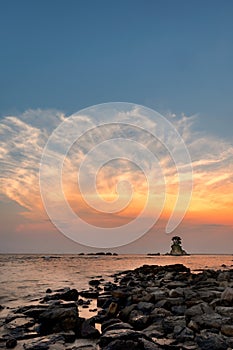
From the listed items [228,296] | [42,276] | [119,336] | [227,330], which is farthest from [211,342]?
[42,276]

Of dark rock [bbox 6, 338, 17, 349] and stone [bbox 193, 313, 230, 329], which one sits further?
stone [bbox 193, 313, 230, 329]

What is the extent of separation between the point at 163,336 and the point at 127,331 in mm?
1253

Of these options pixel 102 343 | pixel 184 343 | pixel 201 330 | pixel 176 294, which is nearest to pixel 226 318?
pixel 201 330

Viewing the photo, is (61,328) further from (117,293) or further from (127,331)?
(117,293)

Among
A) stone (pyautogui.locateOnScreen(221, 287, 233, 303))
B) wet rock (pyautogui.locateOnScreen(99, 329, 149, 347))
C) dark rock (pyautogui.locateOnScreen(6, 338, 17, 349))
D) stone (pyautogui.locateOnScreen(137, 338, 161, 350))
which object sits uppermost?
stone (pyautogui.locateOnScreen(221, 287, 233, 303))

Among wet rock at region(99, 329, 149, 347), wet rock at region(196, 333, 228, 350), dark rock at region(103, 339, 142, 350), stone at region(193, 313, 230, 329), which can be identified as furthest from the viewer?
stone at region(193, 313, 230, 329)

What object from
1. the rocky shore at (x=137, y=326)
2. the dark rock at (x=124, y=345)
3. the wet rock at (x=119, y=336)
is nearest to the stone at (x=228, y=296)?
the rocky shore at (x=137, y=326)

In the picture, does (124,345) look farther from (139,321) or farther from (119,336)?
(139,321)

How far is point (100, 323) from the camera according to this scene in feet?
42.2

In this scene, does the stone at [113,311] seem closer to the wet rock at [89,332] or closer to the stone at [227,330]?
the wet rock at [89,332]

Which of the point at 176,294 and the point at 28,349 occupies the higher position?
the point at 176,294

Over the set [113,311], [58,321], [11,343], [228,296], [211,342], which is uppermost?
[228,296]

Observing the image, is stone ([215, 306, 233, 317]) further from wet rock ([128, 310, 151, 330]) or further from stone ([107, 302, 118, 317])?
stone ([107, 302, 118, 317])

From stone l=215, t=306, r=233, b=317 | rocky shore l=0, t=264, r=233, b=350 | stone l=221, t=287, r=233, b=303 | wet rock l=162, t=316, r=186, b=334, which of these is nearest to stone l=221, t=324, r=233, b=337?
rocky shore l=0, t=264, r=233, b=350
